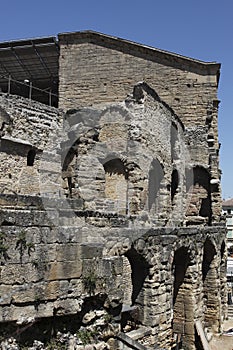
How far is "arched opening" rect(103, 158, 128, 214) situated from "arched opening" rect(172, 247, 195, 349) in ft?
8.70

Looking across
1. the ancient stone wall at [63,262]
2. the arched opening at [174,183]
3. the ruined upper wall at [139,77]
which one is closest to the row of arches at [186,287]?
the ancient stone wall at [63,262]

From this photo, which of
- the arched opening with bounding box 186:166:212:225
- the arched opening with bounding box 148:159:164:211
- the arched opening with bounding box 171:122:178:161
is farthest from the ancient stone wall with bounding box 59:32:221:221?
the arched opening with bounding box 148:159:164:211

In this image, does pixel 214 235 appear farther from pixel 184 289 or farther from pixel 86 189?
pixel 86 189

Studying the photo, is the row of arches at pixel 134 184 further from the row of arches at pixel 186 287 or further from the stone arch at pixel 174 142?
the row of arches at pixel 186 287

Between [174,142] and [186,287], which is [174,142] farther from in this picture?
[186,287]

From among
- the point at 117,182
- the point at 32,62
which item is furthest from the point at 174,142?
the point at 32,62

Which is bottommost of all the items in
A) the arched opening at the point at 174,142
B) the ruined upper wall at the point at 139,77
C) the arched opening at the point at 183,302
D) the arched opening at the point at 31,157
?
the arched opening at the point at 183,302

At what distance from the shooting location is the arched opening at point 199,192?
20.1 m

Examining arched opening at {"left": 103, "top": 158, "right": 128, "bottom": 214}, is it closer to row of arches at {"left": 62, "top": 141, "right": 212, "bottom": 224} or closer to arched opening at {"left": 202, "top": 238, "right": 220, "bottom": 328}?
row of arches at {"left": 62, "top": 141, "right": 212, "bottom": 224}

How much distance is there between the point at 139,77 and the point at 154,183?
7.91m

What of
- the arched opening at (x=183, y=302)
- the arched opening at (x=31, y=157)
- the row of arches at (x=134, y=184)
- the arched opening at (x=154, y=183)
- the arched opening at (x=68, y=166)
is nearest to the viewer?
the arched opening at (x=183, y=302)

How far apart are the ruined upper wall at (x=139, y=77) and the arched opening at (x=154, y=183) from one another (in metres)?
6.68

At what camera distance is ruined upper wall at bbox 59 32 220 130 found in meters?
21.2

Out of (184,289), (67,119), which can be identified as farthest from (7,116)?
(184,289)
